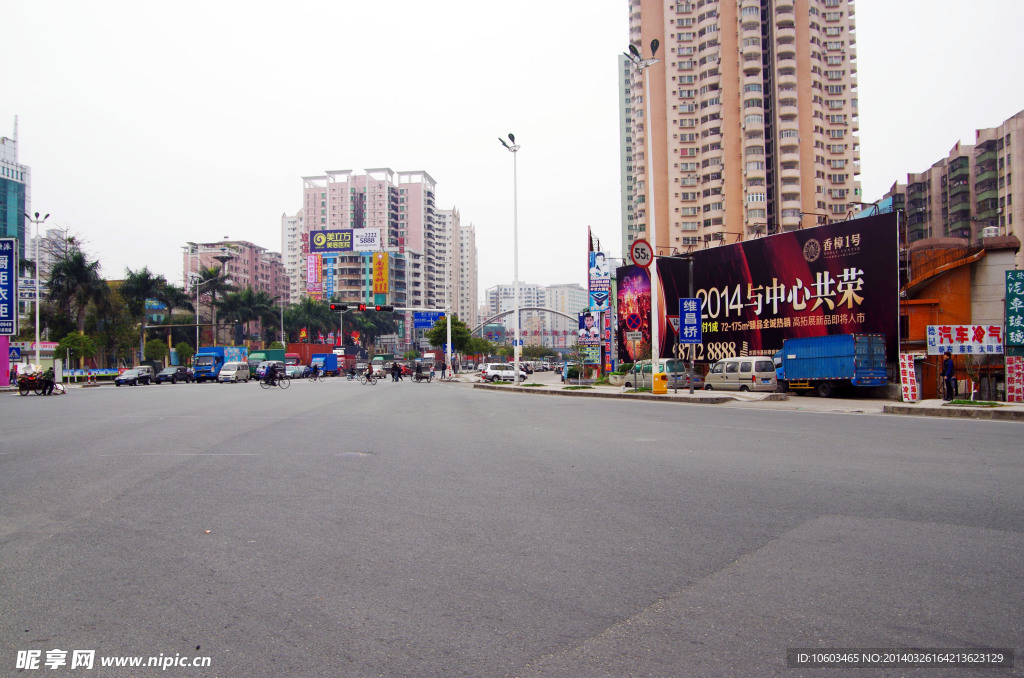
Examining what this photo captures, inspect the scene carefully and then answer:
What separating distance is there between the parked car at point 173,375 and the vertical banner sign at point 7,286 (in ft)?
43.9

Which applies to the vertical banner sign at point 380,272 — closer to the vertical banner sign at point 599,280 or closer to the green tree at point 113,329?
the green tree at point 113,329

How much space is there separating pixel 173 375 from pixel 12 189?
3370 inches

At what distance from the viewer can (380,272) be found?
76.7 metres

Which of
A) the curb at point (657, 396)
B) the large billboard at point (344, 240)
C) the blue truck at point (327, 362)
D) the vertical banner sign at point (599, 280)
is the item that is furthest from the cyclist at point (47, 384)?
the large billboard at point (344, 240)

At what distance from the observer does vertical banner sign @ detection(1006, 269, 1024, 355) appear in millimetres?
20203

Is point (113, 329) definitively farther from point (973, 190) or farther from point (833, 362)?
point (973, 190)

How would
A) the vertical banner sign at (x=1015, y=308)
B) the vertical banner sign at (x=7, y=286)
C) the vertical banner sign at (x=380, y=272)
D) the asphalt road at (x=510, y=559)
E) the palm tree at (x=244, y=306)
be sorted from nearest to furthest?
the asphalt road at (x=510, y=559), the vertical banner sign at (x=1015, y=308), the vertical banner sign at (x=7, y=286), the vertical banner sign at (x=380, y=272), the palm tree at (x=244, y=306)

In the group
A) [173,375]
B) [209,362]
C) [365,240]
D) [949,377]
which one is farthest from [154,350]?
[949,377]

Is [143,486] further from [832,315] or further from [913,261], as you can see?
[913,261]

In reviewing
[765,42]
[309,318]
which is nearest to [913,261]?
[765,42]

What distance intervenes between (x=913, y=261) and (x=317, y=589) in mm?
32124

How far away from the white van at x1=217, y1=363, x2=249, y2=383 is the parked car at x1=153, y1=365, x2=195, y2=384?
426 cm

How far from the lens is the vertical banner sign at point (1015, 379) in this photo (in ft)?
63.2

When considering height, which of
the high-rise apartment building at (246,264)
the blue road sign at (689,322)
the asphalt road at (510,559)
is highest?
the high-rise apartment building at (246,264)
